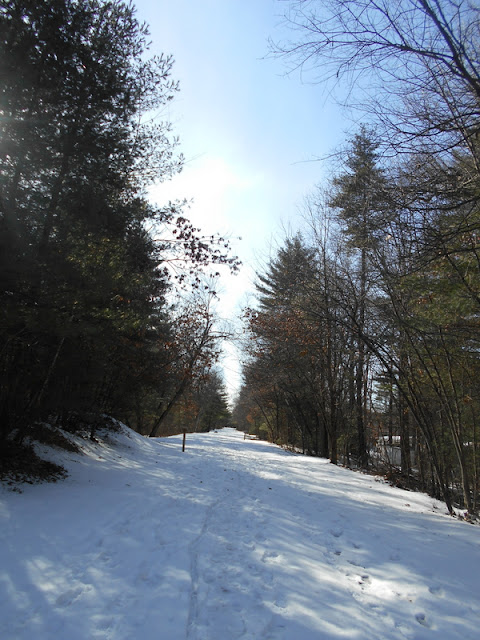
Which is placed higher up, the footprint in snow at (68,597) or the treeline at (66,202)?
the treeline at (66,202)

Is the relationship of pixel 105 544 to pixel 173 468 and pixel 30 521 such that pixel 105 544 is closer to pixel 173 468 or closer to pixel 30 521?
pixel 30 521

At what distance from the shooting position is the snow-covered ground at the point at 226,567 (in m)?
2.34

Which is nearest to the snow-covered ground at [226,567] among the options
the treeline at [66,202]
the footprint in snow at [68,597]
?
the footprint in snow at [68,597]

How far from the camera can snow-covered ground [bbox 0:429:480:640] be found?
2.34 meters

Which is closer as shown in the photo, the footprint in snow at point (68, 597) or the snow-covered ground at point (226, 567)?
the snow-covered ground at point (226, 567)

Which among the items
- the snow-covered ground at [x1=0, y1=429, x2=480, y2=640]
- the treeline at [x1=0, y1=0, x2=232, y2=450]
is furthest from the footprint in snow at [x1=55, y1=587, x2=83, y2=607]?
the treeline at [x1=0, y1=0, x2=232, y2=450]

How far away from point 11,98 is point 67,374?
14.8 feet

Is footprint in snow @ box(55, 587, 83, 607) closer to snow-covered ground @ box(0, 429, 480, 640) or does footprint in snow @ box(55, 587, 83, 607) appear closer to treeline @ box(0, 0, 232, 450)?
snow-covered ground @ box(0, 429, 480, 640)

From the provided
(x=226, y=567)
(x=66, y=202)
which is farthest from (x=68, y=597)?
(x=66, y=202)

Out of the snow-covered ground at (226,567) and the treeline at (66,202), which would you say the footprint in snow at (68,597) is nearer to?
the snow-covered ground at (226,567)

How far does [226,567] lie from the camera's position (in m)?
3.18

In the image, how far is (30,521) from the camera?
12.1 ft

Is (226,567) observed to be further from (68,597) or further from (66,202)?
(66,202)

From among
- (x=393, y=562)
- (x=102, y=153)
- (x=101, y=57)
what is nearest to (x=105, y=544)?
(x=393, y=562)
